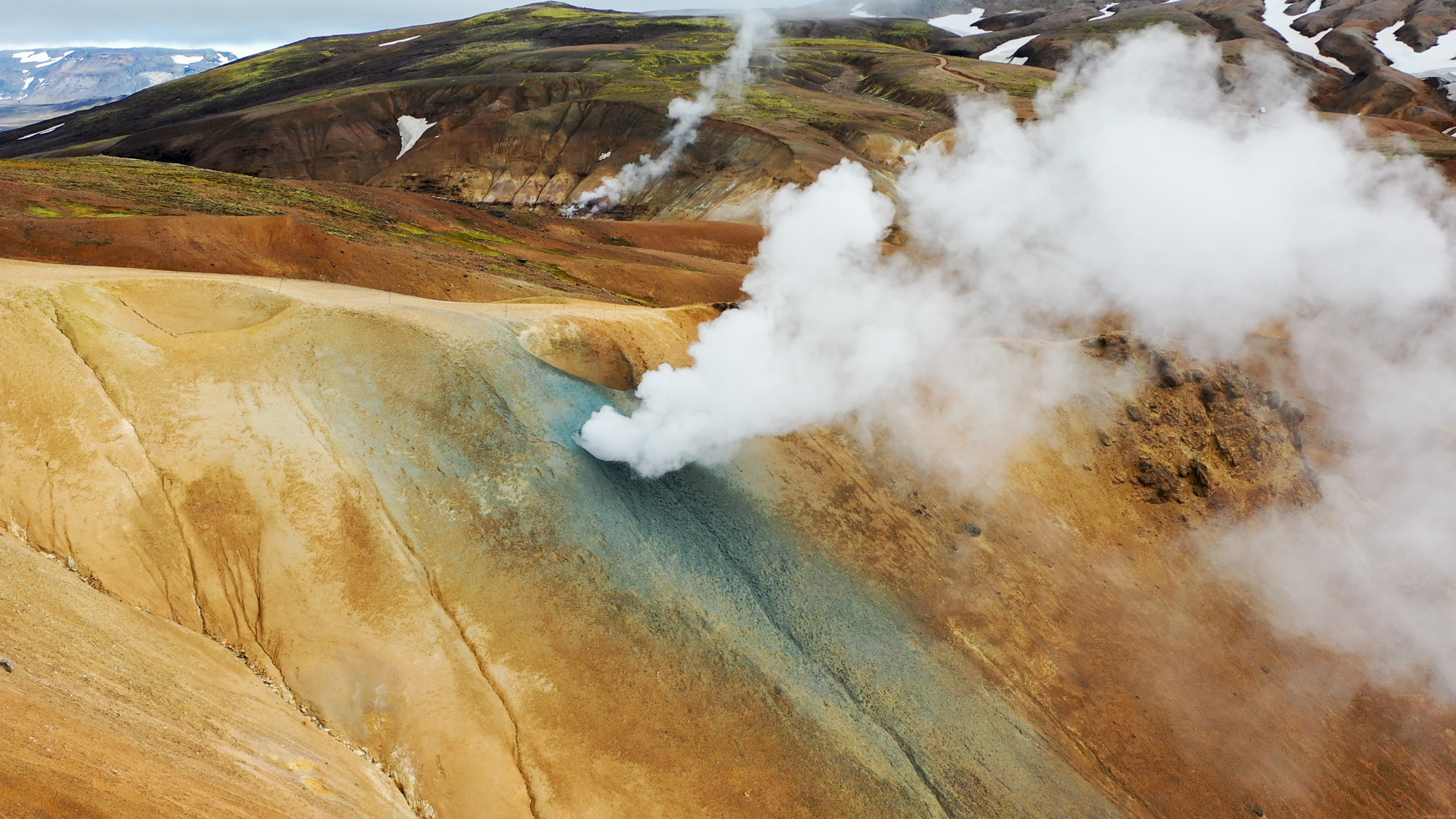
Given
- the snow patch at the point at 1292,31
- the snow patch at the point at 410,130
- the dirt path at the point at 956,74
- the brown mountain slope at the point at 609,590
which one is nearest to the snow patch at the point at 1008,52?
the dirt path at the point at 956,74

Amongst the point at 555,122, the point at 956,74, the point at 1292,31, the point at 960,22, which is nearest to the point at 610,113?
the point at 555,122

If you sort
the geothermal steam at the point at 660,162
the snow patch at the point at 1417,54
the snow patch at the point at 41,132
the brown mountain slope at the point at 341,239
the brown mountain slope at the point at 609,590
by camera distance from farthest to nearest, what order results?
the snow patch at the point at 41,132 < the snow patch at the point at 1417,54 < the geothermal steam at the point at 660,162 < the brown mountain slope at the point at 341,239 < the brown mountain slope at the point at 609,590

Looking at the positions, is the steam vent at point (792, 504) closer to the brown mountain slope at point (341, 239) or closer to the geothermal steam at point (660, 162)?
the brown mountain slope at point (341, 239)

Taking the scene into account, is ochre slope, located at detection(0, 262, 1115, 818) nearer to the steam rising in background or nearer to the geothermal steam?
the steam rising in background

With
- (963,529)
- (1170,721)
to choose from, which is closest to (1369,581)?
(1170,721)

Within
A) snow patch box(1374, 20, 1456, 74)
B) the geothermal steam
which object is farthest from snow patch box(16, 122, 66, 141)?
snow patch box(1374, 20, 1456, 74)

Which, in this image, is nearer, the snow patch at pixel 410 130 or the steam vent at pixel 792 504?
the steam vent at pixel 792 504
